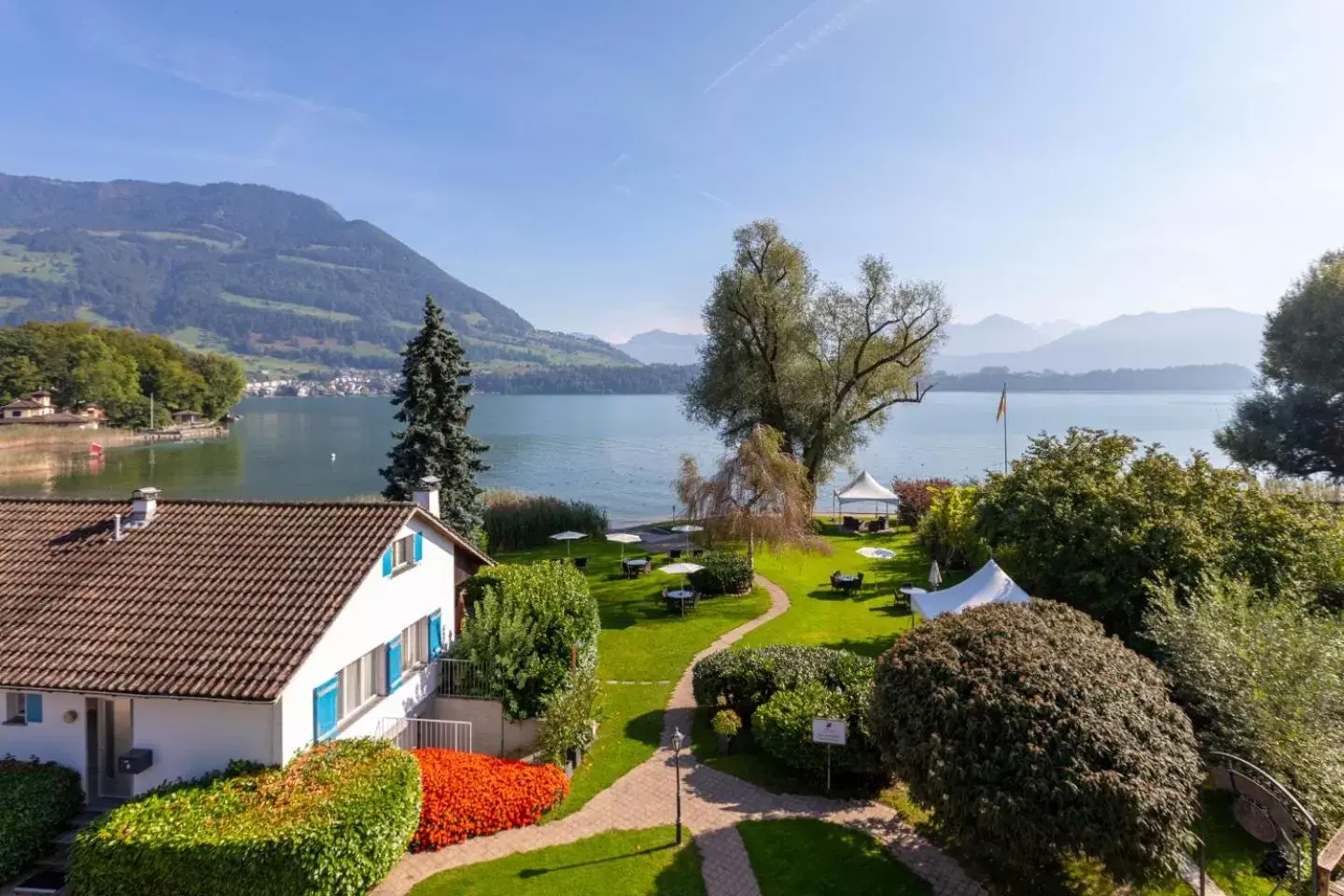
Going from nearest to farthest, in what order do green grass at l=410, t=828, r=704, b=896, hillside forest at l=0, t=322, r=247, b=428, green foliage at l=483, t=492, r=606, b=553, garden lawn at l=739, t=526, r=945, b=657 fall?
green grass at l=410, t=828, r=704, b=896 → garden lawn at l=739, t=526, r=945, b=657 → green foliage at l=483, t=492, r=606, b=553 → hillside forest at l=0, t=322, r=247, b=428

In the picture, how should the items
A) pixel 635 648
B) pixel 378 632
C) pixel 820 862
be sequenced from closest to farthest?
1. pixel 820 862
2. pixel 378 632
3. pixel 635 648

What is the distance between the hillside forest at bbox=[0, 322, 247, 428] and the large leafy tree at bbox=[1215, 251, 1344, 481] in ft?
416

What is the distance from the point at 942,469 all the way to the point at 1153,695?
229 feet

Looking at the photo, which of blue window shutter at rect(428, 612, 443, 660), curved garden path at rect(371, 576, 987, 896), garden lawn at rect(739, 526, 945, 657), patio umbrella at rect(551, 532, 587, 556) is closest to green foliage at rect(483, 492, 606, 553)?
patio umbrella at rect(551, 532, 587, 556)

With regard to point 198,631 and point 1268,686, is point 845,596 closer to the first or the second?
point 1268,686

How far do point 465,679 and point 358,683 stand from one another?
283 cm

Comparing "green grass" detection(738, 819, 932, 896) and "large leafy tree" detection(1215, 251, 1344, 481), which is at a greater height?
"large leafy tree" detection(1215, 251, 1344, 481)

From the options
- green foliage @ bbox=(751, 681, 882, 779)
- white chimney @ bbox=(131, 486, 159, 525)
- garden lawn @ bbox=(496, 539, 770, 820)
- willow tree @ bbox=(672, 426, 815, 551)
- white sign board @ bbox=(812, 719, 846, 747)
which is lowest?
garden lawn @ bbox=(496, 539, 770, 820)

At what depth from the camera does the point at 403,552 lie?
14.3 m

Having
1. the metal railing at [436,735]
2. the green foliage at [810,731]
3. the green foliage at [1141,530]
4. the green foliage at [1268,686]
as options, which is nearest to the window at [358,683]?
the metal railing at [436,735]

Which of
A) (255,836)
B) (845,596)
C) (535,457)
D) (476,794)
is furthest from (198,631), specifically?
(535,457)

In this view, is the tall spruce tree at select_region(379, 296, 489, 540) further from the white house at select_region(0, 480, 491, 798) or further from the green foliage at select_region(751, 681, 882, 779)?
the green foliage at select_region(751, 681, 882, 779)

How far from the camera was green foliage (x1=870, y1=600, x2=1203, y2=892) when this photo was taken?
8.25m

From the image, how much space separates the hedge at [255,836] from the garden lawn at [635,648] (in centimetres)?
343
